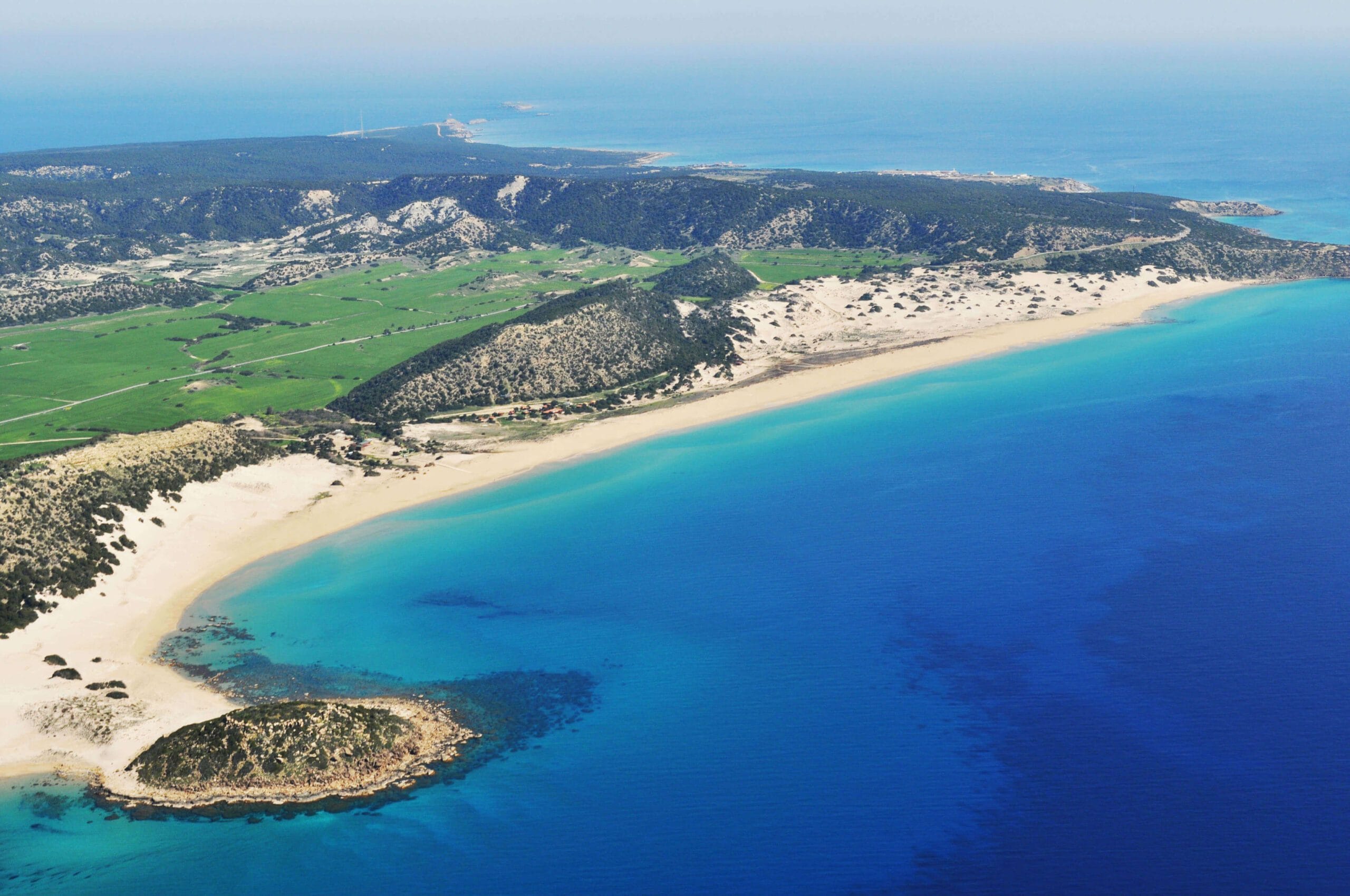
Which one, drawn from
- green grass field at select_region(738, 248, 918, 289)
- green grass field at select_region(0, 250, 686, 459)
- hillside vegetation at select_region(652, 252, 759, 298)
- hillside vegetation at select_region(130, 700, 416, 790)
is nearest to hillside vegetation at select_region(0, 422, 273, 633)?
green grass field at select_region(0, 250, 686, 459)

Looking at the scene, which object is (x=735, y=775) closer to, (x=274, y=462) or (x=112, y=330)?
(x=274, y=462)

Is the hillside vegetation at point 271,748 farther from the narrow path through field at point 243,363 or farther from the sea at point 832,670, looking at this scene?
the narrow path through field at point 243,363

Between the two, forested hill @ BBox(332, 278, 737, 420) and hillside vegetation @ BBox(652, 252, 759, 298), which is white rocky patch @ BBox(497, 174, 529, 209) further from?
forested hill @ BBox(332, 278, 737, 420)

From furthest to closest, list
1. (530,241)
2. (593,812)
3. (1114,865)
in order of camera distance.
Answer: (530,241), (593,812), (1114,865)

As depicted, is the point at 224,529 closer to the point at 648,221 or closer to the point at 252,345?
the point at 252,345

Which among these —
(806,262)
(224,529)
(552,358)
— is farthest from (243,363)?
(806,262)

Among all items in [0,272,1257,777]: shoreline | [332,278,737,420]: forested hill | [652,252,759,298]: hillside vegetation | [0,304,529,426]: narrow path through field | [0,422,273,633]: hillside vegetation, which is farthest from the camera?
[652,252,759,298]: hillside vegetation

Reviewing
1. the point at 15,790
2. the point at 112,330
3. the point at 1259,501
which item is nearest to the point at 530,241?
the point at 112,330
